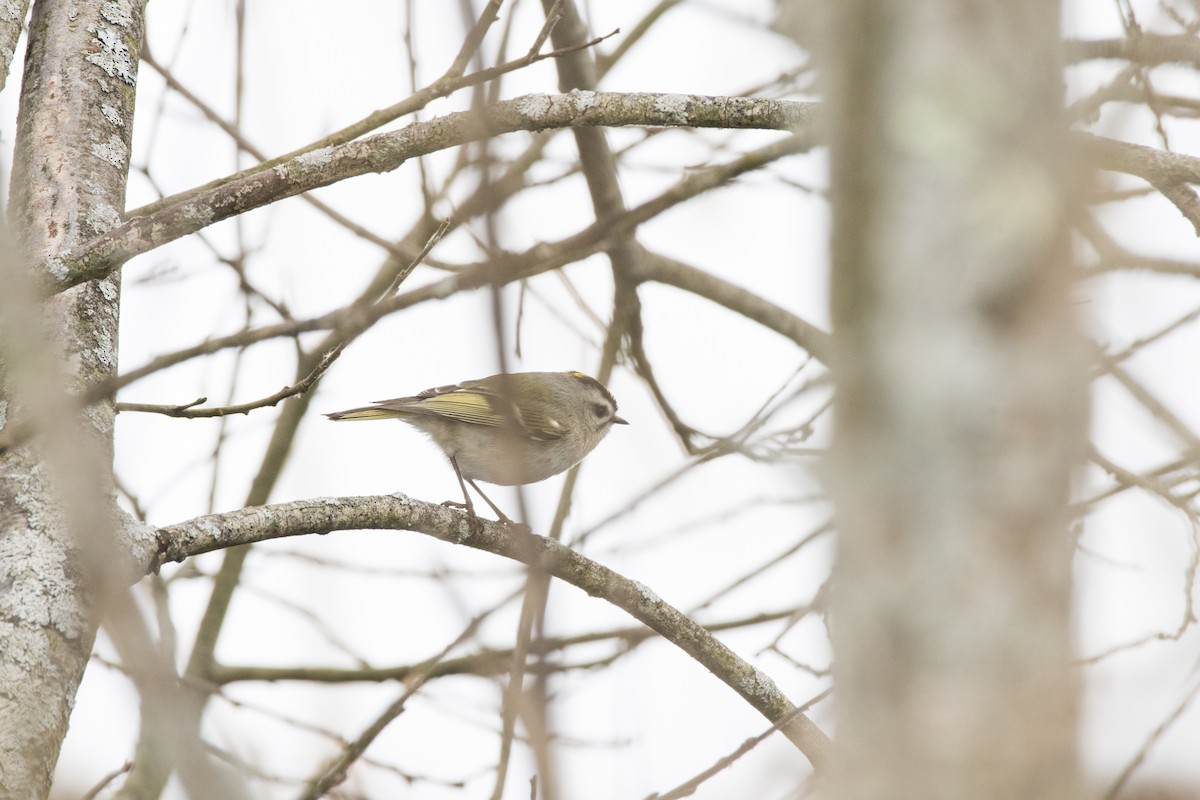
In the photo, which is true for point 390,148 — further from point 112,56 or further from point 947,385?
point 947,385

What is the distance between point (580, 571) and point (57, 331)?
1.46m

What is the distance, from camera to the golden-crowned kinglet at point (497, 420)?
5137 mm

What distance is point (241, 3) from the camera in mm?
3768

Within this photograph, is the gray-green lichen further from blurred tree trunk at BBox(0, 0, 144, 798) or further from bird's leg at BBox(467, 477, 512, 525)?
bird's leg at BBox(467, 477, 512, 525)

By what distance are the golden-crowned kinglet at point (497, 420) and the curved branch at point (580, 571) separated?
151 cm

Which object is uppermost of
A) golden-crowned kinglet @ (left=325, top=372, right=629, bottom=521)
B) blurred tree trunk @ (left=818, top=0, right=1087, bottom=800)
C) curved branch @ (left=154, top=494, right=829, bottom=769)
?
golden-crowned kinglet @ (left=325, top=372, right=629, bottom=521)

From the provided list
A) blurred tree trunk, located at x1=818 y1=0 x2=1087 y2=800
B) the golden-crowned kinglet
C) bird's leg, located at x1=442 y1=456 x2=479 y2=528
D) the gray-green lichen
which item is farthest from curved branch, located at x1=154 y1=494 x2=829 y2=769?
blurred tree trunk, located at x1=818 y1=0 x2=1087 y2=800

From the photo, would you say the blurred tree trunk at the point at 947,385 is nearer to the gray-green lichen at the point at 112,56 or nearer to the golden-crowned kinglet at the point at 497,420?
the gray-green lichen at the point at 112,56

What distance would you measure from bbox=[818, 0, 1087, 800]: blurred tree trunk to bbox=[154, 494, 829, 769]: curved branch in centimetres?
177

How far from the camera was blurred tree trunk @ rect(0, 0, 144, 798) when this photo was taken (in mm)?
2143

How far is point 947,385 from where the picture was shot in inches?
39.0

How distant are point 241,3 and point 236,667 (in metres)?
2.86

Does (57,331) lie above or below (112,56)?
below

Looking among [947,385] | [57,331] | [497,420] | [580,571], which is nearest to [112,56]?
[57,331]
